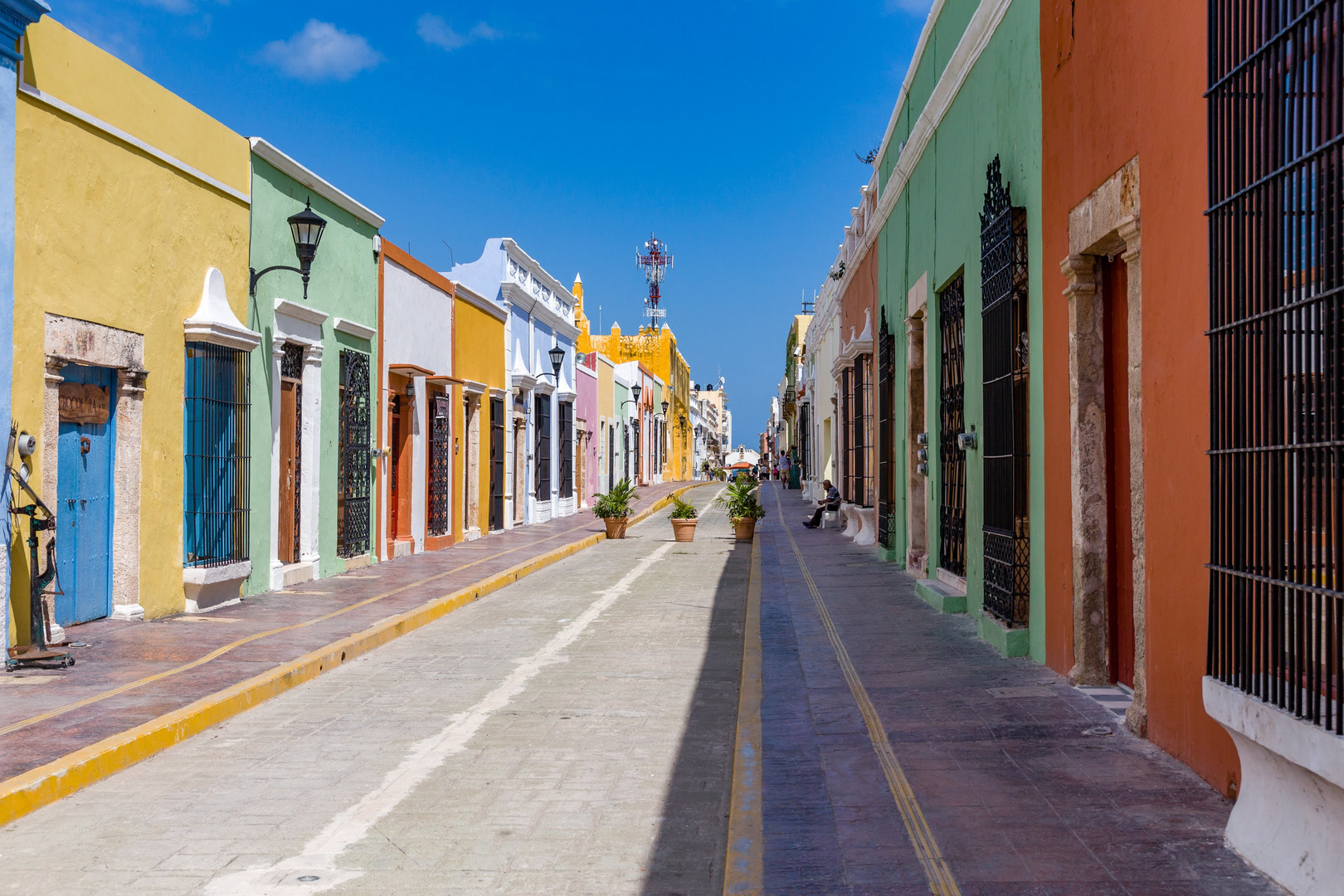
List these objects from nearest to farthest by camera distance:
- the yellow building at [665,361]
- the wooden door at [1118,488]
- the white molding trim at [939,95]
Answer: the wooden door at [1118,488], the white molding trim at [939,95], the yellow building at [665,361]

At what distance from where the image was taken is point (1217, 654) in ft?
14.6

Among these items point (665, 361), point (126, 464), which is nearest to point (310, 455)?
point (126, 464)

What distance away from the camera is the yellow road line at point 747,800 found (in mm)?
4223

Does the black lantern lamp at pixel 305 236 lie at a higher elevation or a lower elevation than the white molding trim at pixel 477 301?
lower

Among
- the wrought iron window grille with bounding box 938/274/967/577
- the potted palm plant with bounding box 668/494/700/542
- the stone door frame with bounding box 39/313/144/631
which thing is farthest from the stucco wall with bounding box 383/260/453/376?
the wrought iron window grille with bounding box 938/274/967/577

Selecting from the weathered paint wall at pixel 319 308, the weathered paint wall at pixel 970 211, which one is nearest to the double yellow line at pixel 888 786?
the weathered paint wall at pixel 970 211

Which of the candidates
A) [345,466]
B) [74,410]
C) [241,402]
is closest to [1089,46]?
[74,410]

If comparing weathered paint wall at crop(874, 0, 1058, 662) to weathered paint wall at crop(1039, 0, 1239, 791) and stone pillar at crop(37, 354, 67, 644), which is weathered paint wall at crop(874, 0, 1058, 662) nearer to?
weathered paint wall at crop(1039, 0, 1239, 791)

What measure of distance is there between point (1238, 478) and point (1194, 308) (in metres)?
1.15

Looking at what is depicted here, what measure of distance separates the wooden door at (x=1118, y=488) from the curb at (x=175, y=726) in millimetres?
5476

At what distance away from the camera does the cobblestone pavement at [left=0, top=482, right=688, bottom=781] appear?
6480 millimetres

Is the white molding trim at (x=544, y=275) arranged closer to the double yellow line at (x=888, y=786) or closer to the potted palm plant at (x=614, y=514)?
the potted palm plant at (x=614, y=514)

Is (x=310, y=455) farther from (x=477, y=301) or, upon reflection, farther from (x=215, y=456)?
(x=477, y=301)

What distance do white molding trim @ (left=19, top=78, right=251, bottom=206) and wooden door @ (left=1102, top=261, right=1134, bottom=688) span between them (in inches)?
308
